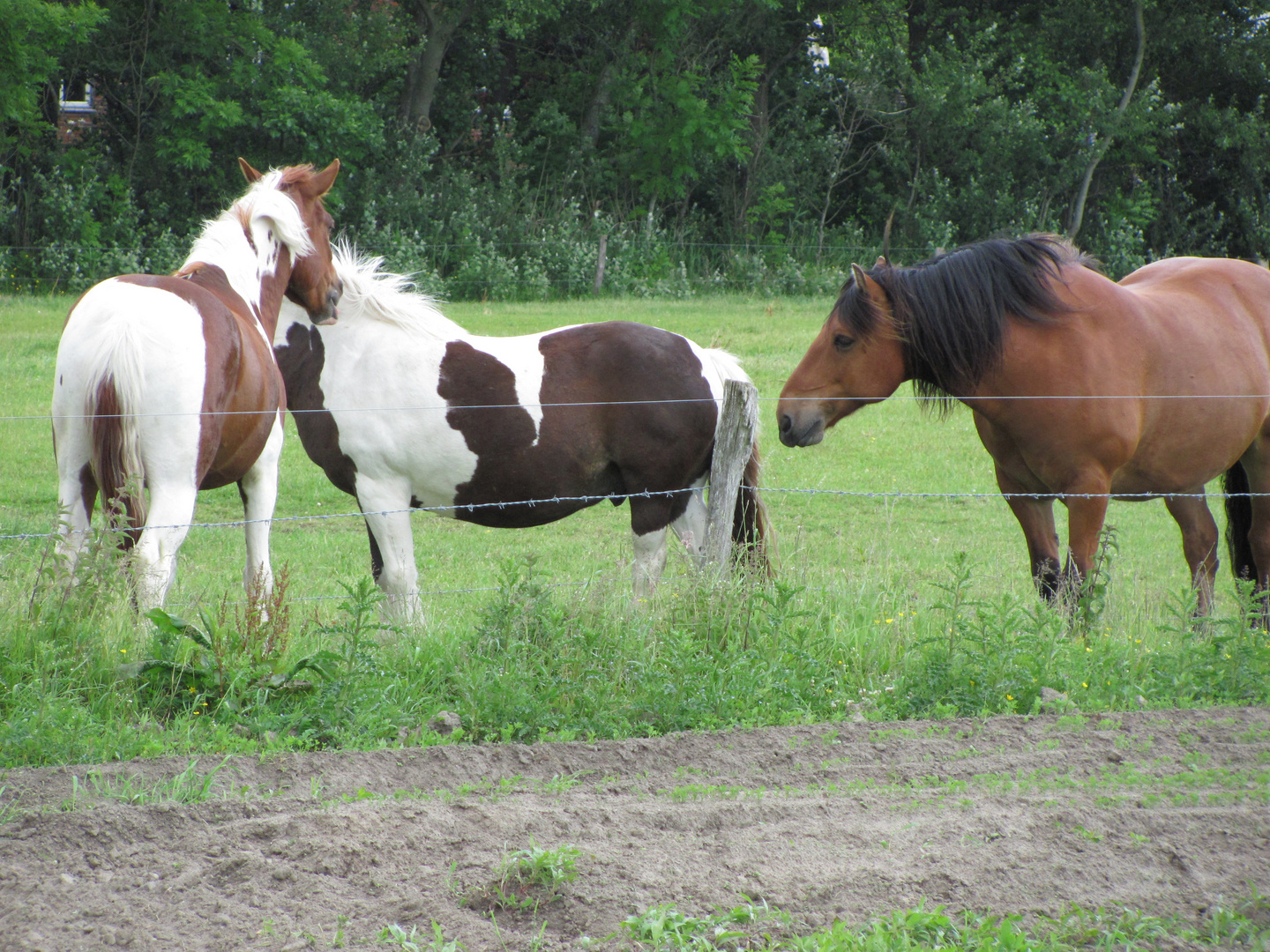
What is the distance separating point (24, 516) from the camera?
23.6ft

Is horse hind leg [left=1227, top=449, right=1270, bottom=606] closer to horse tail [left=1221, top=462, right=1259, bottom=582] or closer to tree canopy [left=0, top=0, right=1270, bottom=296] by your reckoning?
horse tail [left=1221, top=462, right=1259, bottom=582]

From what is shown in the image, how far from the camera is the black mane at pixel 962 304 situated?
4.79 meters

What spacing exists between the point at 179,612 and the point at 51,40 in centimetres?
1943

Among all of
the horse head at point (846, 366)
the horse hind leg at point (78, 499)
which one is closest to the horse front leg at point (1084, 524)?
the horse head at point (846, 366)

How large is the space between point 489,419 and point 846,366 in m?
1.72

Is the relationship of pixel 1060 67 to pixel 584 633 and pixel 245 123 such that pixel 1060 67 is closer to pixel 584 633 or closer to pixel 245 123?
pixel 245 123

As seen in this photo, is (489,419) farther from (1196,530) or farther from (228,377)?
(1196,530)

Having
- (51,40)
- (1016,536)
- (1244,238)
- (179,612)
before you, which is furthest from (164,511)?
(1244,238)

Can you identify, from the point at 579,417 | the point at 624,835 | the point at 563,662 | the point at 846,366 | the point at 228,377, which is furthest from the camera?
the point at 579,417

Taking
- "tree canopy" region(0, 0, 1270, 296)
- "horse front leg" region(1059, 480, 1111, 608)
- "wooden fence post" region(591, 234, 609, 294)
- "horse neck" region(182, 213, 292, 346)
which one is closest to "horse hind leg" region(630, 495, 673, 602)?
"horse front leg" region(1059, 480, 1111, 608)

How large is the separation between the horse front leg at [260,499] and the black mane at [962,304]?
2.66 metres

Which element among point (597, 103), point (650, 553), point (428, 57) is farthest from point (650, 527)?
point (597, 103)

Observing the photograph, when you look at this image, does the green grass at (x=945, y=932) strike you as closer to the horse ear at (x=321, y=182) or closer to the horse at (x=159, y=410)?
the horse at (x=159, y=410)

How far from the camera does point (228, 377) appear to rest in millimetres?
4473
